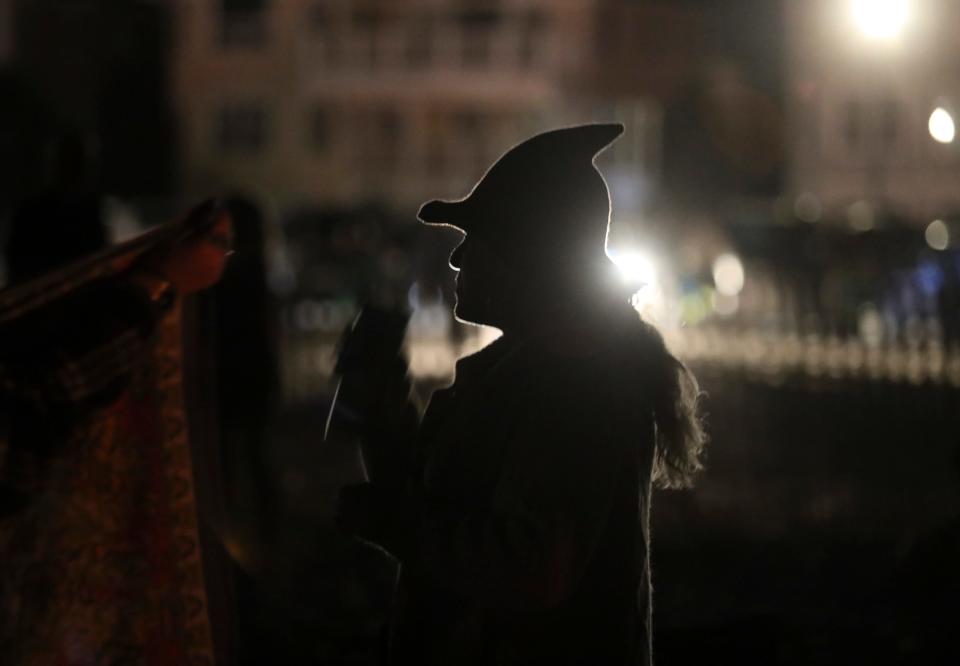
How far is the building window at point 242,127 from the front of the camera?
54.9 metres

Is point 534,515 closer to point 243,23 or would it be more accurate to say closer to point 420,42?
point 420,42

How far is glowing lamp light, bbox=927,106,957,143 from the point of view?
6652 millimetres

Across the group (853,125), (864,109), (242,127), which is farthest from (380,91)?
(864,109)

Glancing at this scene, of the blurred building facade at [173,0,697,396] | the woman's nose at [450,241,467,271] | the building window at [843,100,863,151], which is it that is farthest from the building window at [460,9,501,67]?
the woman's nose at [450,241,467,271]

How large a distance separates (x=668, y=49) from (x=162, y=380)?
54.2 m

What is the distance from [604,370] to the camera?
2473 mm

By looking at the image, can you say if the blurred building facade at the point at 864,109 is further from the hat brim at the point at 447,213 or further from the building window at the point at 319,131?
the hat brim at the point at 447,213

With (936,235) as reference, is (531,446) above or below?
above

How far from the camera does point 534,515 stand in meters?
2.34

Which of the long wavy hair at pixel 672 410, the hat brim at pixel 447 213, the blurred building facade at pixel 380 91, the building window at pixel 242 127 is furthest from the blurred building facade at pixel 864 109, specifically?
the hat brim at pixel 447 213

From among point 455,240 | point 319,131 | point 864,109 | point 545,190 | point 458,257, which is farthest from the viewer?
point 864,109

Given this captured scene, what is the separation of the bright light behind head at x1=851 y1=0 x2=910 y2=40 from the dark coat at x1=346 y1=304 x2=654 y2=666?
1199 cm

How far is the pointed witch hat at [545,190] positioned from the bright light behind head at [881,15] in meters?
11.9

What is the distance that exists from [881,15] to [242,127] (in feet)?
142
